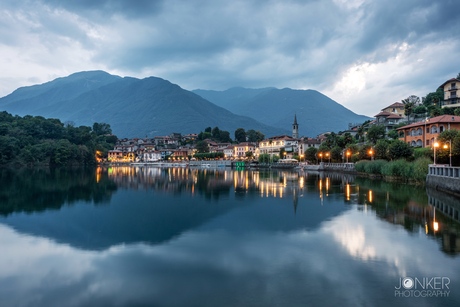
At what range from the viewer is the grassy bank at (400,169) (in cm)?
3925

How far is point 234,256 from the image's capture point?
14.3 metres

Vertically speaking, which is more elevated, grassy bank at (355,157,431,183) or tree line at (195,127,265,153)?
tree line at (195,127,265,153)

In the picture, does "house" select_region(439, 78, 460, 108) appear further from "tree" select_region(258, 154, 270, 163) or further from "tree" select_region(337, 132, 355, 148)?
"tree" select_region(258, 154, 270, 163)

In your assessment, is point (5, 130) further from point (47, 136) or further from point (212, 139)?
point (212, 139)

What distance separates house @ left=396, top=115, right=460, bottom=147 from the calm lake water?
94.7 feet

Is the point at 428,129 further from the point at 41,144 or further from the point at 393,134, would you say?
the point at 41,144

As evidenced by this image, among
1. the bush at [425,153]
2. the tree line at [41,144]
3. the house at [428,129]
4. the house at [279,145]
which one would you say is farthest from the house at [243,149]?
the bush at [425,153]

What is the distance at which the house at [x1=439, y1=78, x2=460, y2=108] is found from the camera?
220 ft

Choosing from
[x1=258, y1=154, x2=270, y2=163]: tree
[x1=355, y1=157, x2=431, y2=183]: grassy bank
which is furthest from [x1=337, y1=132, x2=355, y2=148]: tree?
[x1=258, y1=154, x2=270, y2=163]: tree

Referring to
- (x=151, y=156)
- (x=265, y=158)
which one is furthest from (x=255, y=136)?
(x=265, y=158)

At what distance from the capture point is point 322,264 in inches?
516

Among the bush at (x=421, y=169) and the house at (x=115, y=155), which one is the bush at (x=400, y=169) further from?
the house at (x=115, y=155)

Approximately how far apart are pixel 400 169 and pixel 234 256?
119 ft

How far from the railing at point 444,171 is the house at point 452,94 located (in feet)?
125
